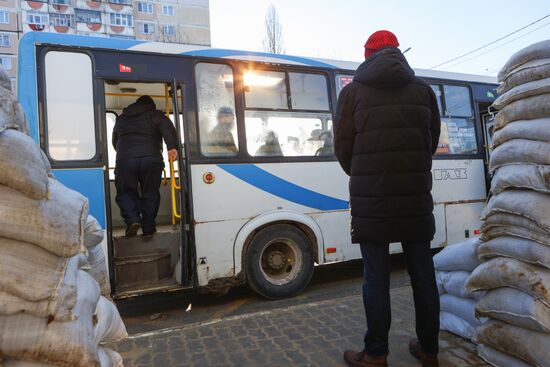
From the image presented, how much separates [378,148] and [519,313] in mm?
1218

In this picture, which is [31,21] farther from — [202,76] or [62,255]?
[62,255]

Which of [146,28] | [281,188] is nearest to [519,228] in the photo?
[281,188]

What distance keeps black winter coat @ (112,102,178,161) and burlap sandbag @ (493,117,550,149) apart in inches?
144

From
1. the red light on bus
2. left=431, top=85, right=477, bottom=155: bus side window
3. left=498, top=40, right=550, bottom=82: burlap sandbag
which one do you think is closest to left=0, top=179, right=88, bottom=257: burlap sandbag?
left=498, top=40, right=550, bottom=82: burlap sandbag

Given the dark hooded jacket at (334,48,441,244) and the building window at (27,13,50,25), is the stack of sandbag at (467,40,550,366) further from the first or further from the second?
the building window at (27,13,50,25)

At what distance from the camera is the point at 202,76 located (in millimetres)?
5016

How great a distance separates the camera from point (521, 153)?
2566 millimetres

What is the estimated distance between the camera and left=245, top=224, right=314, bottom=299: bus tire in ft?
16.5

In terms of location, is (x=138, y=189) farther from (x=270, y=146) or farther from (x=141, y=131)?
(x=270, y=146)

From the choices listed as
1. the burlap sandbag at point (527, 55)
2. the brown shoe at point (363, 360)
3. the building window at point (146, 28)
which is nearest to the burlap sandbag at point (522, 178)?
the burlap sandbag at point (527, 55)

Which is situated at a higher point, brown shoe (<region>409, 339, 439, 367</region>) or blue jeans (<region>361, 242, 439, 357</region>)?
blue jeans (<region>361, 242, 439, 357</region>)

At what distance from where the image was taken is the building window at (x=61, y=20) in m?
50.3

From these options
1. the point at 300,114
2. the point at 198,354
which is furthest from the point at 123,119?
the point at 198,354

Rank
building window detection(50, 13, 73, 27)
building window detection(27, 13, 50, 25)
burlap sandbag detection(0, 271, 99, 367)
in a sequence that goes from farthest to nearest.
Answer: building window detection(50, 13, 73, 27) → building window detection(27, 13, 50, 25) → burlap sandbag detection(0, 271, 99, 367)
